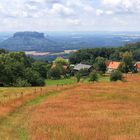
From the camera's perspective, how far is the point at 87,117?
31.9 metres

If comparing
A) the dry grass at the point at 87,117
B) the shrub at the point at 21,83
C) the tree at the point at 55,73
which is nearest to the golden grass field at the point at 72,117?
the dry grass at the point at 87,117

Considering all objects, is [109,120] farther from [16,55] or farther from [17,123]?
[16,55]

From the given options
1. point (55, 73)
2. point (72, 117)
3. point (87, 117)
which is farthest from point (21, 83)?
point (87, 117)

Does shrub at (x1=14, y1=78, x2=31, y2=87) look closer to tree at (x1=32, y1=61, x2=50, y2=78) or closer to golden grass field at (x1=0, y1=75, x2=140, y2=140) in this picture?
golden grass field at (x1=0, y1=75, x2=140, y2=140)

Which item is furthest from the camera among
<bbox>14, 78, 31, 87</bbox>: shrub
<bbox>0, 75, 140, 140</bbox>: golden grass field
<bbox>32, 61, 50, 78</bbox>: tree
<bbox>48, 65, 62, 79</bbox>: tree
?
<bbox>48, 65, 62, 79</bbox>: tree

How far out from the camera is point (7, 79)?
92.9 meters

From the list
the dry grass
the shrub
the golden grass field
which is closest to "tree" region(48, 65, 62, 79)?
the shrub

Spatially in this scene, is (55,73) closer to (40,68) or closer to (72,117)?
(40,68)

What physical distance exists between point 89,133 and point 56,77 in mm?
123026

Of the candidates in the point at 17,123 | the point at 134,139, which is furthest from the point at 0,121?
the point at 134,139

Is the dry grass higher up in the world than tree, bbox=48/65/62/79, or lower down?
higher up

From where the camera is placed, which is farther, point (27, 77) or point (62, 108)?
point (27, 77)

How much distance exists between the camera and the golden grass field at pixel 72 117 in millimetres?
24203

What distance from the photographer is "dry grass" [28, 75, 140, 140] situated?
79.5ft
